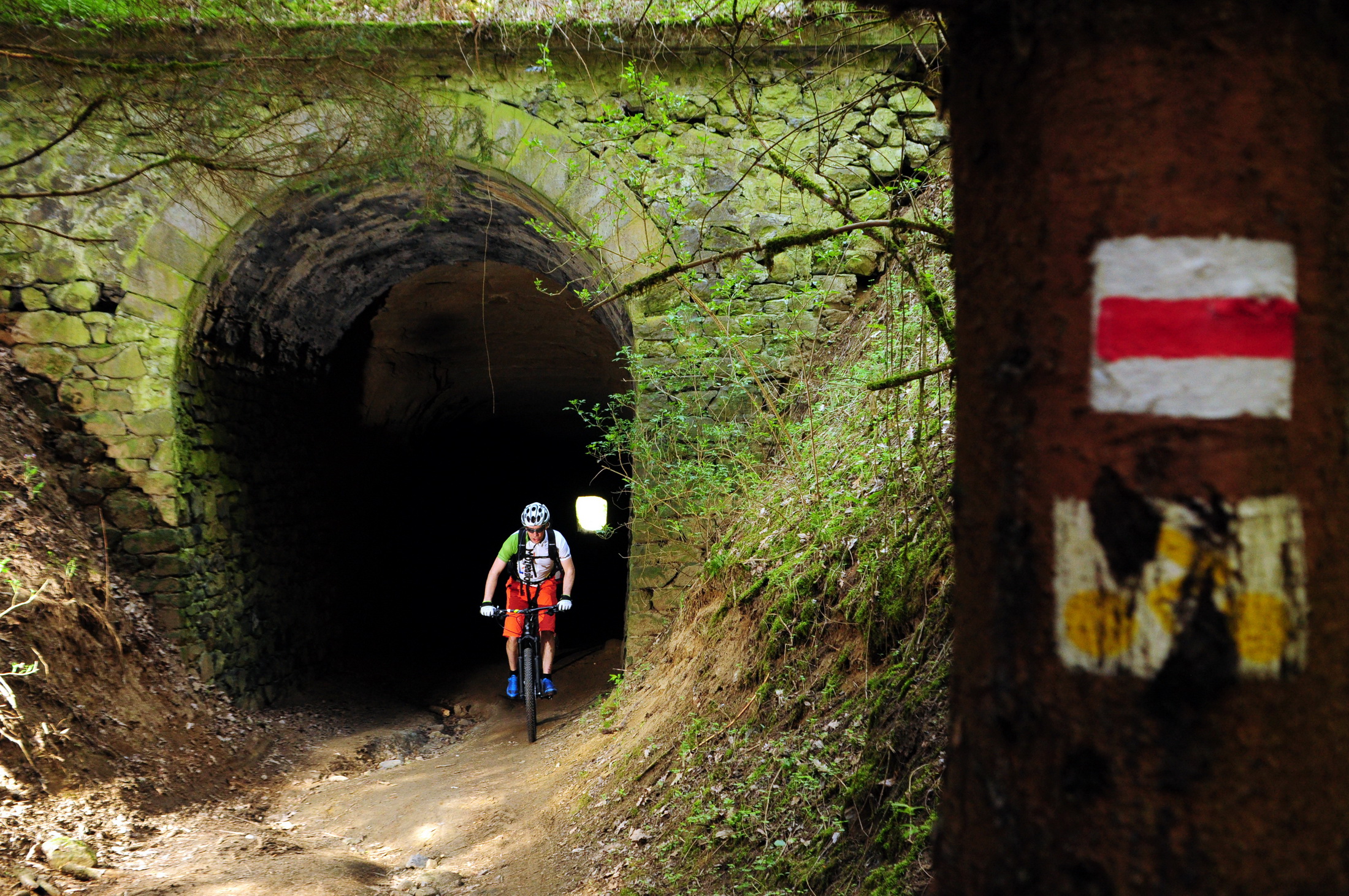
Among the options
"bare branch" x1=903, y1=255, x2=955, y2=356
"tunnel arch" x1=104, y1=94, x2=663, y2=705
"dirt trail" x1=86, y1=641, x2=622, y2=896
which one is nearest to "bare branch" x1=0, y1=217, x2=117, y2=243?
"tunnel arch" x1=104, y1=94, x2=663, y2=705

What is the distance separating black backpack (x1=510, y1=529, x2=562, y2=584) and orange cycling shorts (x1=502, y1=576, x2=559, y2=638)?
0.06 metres

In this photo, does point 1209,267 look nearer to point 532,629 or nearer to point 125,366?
point 532,629

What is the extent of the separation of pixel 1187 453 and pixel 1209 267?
18cm

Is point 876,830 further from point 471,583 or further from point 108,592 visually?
point 471,583

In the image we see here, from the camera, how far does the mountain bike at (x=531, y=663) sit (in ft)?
20.1

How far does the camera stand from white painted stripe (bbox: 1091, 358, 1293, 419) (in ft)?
2.61

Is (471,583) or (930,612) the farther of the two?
(471,583)

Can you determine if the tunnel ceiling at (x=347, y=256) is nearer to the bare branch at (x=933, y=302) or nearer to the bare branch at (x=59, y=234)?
the bare branch at (x=59, y=234)

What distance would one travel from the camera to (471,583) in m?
13.6

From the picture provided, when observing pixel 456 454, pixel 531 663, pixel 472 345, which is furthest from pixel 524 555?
pixel 456 454

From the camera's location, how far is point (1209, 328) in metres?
0.81

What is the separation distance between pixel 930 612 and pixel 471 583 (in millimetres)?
11850

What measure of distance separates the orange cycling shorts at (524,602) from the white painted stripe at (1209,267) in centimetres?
625

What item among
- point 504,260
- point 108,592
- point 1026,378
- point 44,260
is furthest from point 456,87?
point 1026,378
